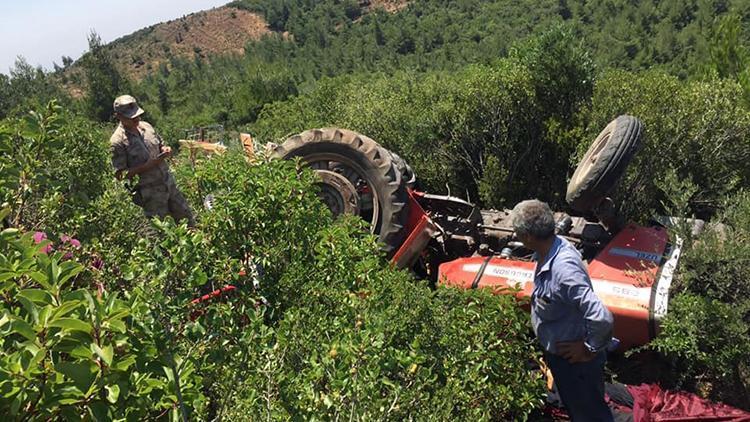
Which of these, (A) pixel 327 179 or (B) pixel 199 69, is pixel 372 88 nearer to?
(A) pixel 327 179

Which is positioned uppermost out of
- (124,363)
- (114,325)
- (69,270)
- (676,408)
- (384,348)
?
(69,270)

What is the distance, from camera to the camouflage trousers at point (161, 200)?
5.25 m

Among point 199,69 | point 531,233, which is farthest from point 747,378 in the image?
point 199,69

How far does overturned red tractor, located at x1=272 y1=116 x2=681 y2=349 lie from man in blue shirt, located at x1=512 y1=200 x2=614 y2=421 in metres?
0.49

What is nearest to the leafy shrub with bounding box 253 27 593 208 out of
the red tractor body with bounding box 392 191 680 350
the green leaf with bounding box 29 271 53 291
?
the red tractor body with bounding box 392 191 680 350

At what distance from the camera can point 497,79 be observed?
8500 mm

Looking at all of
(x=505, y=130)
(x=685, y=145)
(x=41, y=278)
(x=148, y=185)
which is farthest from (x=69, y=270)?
(x=505, y=130)

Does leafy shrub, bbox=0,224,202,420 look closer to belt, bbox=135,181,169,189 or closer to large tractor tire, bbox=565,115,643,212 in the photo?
large tractor tire, bbox=565,115,643,212

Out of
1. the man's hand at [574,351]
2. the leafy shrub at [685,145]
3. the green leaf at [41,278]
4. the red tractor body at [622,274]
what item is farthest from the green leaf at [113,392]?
the leafy shrub at [685,145]

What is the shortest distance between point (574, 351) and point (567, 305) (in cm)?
24

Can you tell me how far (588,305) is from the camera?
268cm

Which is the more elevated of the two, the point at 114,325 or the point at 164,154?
the point at 114,325

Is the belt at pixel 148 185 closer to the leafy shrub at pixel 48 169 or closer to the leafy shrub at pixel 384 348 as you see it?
the leafy shrub at pixel 48 169

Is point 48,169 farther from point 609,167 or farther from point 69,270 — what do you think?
point 609,167
